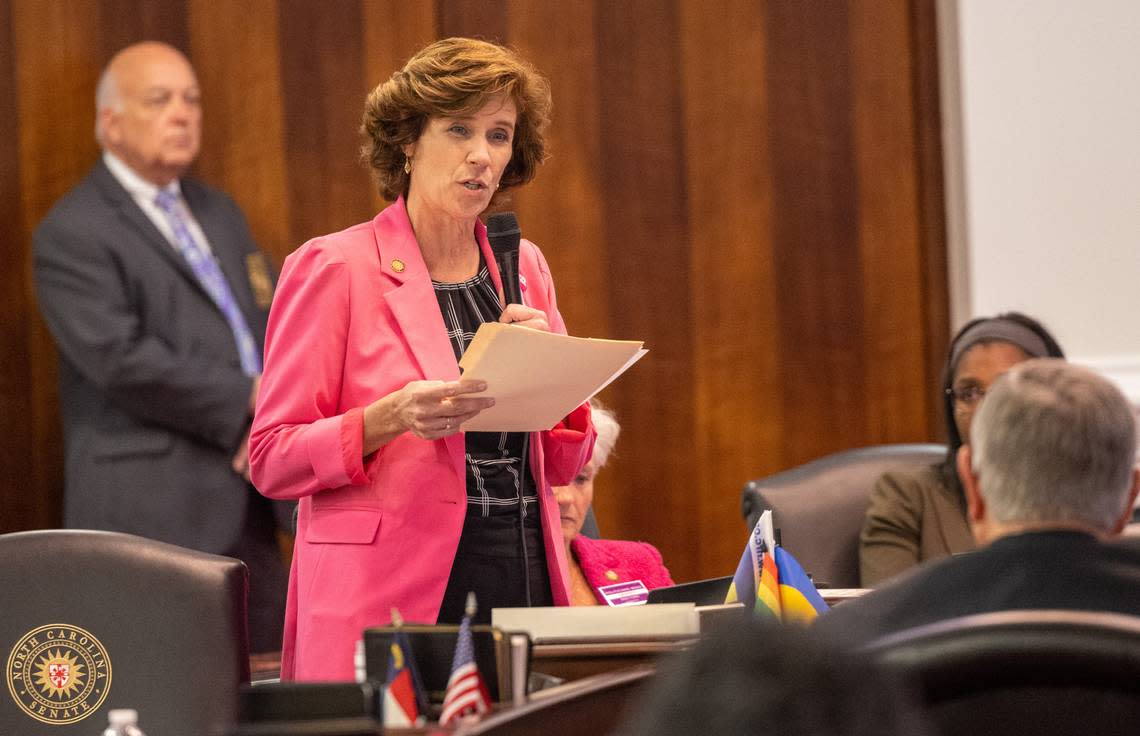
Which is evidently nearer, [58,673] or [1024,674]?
[1024,674]

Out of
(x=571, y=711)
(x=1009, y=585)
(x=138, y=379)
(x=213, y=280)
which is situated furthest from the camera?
(x=213, y=280)

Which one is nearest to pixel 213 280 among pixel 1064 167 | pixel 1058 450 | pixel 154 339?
pixel 154 339

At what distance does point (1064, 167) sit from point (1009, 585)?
362 centimetres

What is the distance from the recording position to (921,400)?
490 centimetres

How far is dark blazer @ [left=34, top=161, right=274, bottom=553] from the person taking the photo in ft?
13.9

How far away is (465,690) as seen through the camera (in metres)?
1.51

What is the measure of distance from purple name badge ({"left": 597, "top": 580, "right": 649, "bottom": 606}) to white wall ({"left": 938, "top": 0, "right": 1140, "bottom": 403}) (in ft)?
6.43

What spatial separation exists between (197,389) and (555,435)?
1981mm

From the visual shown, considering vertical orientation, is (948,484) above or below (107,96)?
below

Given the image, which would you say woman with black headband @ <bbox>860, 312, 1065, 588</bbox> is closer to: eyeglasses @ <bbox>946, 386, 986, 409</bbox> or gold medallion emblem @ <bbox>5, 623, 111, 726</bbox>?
eyeglasses @ <bbox>946, 386, 986, 409</bbox>

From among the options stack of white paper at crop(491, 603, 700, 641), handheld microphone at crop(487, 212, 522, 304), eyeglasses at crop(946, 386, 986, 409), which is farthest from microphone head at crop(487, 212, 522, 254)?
eyeglasses at crop(946, 386, 986, 409)

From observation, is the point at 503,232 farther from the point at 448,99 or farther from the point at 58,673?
the point at 58,673

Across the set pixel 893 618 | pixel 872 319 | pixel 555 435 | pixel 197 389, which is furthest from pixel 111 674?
pixel 872 319

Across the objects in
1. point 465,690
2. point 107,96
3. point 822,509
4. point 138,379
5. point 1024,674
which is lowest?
point 822,509
